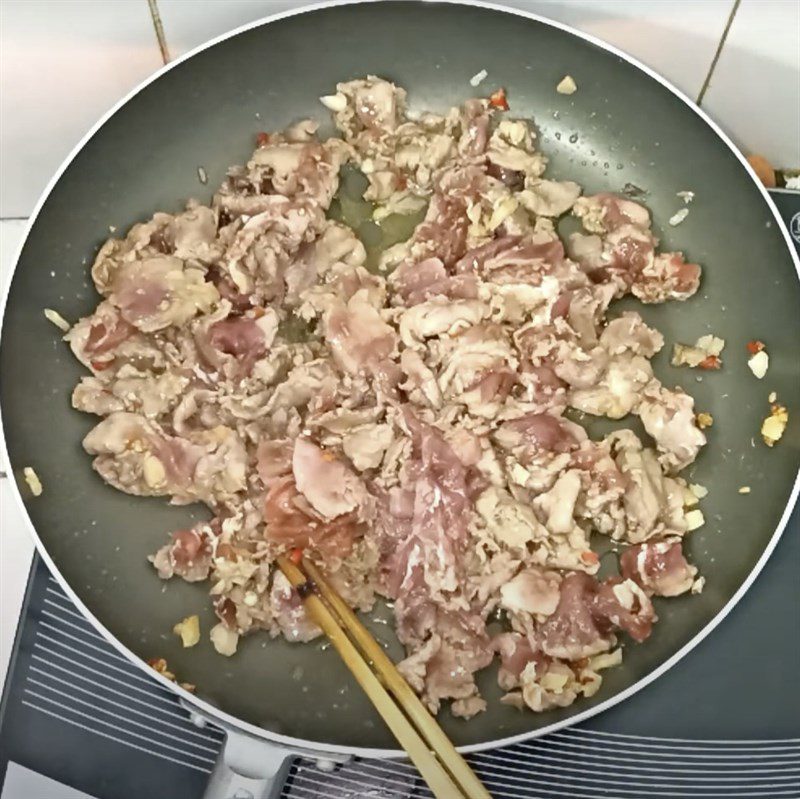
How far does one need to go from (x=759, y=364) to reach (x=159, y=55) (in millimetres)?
886

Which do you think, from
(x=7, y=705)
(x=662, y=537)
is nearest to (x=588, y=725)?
(x=662, y=537)

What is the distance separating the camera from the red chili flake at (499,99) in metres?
1.24

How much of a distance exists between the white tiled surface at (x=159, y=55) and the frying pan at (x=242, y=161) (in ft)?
0.16

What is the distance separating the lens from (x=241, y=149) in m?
1.25

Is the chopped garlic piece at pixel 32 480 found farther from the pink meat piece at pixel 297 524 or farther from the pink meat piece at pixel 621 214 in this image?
the pink meat piece at pixel 621 214

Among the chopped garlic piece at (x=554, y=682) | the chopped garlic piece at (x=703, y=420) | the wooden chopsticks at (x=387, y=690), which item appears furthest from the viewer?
the chopped garlic piece at (x=703, y=420)

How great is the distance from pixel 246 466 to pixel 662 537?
1.71ft

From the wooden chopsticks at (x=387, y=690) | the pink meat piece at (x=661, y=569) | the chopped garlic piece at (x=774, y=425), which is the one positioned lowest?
the wooden chopsticks at (x=387, y=690)

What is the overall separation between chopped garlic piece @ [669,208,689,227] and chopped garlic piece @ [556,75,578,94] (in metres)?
0.22

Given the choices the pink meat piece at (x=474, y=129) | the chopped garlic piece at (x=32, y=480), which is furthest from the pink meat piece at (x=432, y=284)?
the chopped garlic piece at (x=32, y=480)

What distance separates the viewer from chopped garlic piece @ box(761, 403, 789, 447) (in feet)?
3.76

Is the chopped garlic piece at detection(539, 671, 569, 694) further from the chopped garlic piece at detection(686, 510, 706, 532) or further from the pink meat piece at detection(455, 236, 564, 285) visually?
the pink meat piece at detection(455, 236, 564, 285)

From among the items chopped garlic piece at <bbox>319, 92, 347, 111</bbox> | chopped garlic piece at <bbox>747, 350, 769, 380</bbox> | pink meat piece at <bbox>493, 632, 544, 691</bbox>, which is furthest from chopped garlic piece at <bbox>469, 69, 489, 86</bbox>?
pink meat piece at <bbox>493, 632, 544, 691</bbox>

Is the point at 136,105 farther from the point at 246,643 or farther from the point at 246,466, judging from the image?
the point at 246,643
